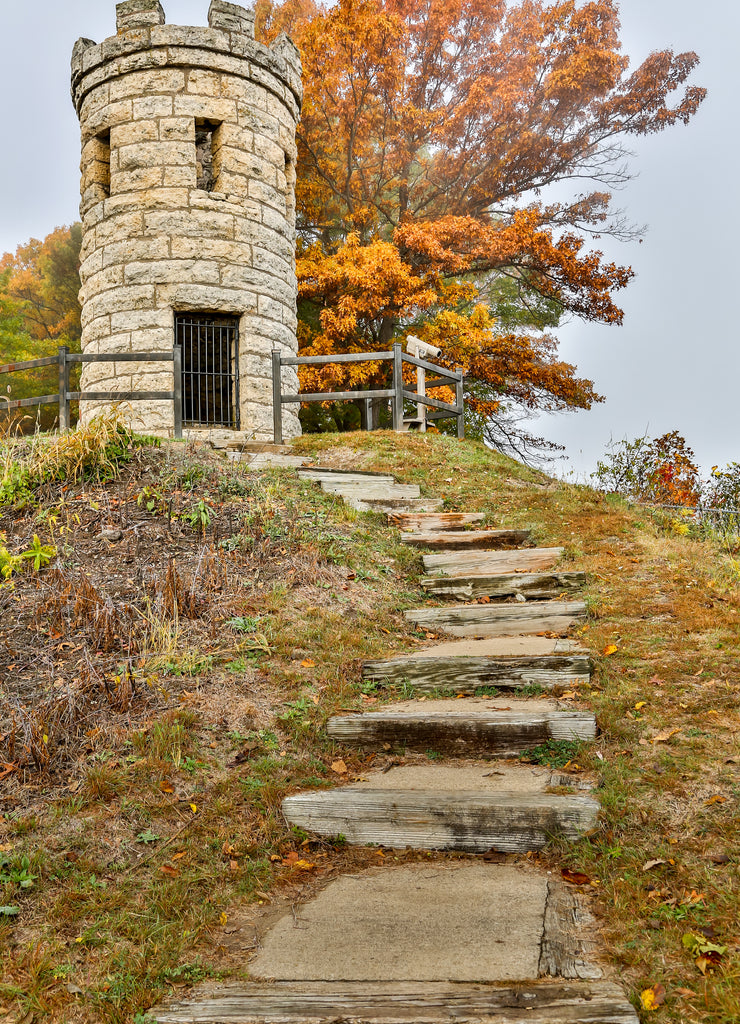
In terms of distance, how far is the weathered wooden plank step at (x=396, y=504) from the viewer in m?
7.82

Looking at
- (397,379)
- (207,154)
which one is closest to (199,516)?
(397,379)

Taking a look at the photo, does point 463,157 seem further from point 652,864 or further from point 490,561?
point 652,864

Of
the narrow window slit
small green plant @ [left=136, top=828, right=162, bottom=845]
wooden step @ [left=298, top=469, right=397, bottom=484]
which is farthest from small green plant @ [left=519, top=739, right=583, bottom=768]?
the narrow window slit

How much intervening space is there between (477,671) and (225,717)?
4.66ft

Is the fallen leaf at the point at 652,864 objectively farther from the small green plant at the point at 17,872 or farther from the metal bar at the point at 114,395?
the metal bar at the point at 114,395

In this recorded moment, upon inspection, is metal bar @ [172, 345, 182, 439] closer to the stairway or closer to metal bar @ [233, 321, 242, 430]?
metal bar @ [233, 321, 242, 430]

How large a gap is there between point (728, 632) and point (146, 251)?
978 centimetres

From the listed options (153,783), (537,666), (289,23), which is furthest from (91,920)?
(289,23)

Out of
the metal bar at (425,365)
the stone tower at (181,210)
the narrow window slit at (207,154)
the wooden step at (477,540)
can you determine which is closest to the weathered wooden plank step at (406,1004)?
the wooden step at (477,540)

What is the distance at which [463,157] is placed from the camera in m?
17.3

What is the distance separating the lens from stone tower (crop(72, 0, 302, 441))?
37.6 ft

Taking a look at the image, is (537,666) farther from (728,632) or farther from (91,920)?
(91,920)

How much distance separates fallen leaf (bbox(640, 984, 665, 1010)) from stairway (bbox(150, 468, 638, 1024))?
2.5 inches

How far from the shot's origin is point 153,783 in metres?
3.45
